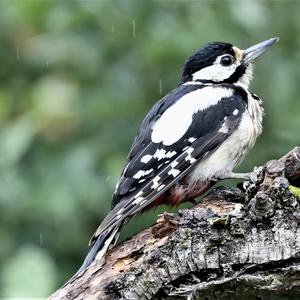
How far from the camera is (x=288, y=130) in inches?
198

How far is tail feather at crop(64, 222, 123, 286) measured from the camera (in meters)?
3.78

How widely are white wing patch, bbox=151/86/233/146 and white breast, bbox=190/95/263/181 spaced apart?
0.19 metres

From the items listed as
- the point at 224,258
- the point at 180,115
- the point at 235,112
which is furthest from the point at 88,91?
the point at 224,258

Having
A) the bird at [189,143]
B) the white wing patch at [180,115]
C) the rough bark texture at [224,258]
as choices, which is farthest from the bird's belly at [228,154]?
the rough bark texture at [224,258]

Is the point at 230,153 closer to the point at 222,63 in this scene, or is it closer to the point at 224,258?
the point at 222,63

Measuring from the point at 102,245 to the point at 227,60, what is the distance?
163 cm

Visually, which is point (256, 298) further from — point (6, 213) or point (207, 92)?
point (6, 213)

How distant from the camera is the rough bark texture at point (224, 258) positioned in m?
3.22

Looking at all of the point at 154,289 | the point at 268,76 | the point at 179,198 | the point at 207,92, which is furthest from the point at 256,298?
the point at 268,76

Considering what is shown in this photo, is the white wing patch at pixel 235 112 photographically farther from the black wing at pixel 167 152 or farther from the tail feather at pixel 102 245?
the tail feather at pixel 102 245

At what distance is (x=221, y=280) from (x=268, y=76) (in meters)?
2.29

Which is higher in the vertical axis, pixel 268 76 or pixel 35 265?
pixel 268 76

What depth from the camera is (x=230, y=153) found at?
4609 mm

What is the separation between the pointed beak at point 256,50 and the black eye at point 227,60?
0.25 ft
